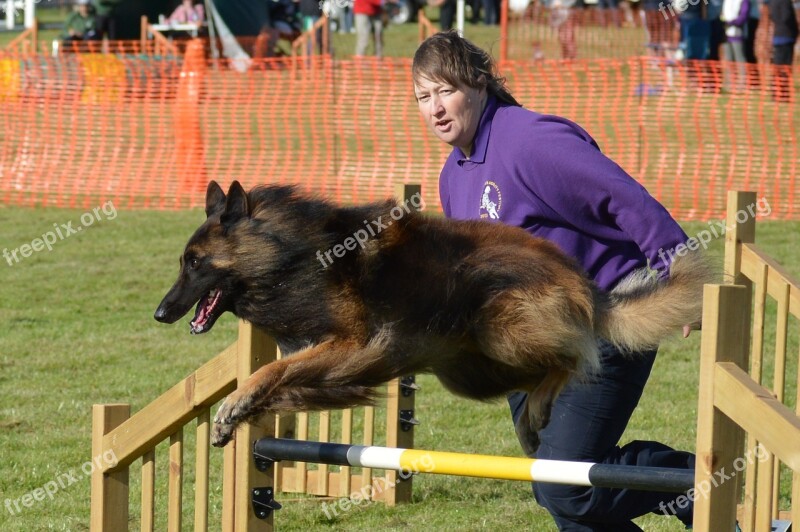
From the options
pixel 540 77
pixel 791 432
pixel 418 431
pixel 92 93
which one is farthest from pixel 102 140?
pixel 791 432

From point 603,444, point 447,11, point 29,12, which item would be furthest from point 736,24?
point 29,12

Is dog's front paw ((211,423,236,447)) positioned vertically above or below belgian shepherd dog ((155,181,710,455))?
below

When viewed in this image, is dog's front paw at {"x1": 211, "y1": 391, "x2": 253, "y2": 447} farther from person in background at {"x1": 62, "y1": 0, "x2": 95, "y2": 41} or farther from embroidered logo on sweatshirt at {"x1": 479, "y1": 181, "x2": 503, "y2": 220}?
person in background at {"x1": 62, "y1": 0, "x2": 95, "y2": 41}

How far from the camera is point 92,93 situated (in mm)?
15289

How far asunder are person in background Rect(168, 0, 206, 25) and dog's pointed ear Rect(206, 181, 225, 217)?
21.6 meters

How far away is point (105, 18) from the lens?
2367 cm

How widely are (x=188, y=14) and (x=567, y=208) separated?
72.8ft

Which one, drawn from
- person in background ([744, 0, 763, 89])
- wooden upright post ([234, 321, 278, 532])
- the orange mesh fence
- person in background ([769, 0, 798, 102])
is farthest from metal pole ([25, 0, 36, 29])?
wooden upright post ([234, 321, 278, 532])

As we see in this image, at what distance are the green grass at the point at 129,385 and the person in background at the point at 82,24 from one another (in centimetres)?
1273

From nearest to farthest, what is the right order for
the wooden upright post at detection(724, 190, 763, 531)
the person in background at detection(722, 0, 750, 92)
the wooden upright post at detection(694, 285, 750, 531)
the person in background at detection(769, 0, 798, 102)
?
the wooden upright post at detection(694, 285, 750, 531), the wooden upright post at detection(724, 190, 763, 531), the person in background at detection(769, 0, 798, 102), the person in background at detection(722, 0, 750, 92)

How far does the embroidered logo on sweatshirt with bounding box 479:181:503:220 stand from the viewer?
368 cm

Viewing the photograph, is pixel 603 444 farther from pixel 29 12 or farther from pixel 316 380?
pixel 29 12

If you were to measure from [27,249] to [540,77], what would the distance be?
7584 mm

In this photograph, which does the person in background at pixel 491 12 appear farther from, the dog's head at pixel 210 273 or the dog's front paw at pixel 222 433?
the dog's front paw at pixel 222 433
